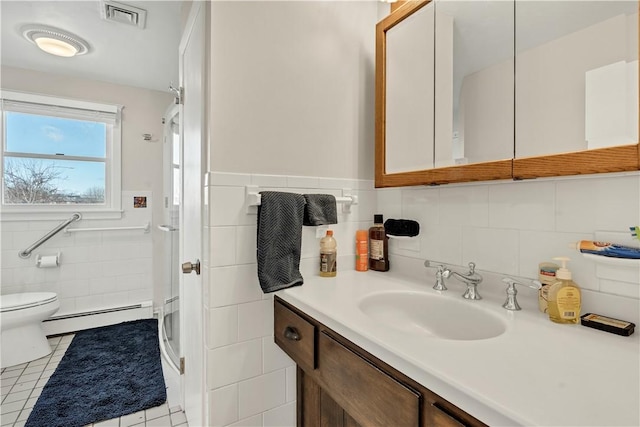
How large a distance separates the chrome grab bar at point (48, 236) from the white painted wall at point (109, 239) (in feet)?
0.15

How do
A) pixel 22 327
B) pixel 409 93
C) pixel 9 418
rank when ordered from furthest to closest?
1. pixel 22 327
2. pixel 9 418
3. pixel 409 93

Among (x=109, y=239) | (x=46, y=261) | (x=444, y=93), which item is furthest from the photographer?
(x=109, y=239)

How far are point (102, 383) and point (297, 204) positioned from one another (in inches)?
71.8

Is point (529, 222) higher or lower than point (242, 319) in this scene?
higher

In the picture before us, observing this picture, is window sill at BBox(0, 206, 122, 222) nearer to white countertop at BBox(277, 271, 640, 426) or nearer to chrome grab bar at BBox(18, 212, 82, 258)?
chrome grab bar at BBox(18, 212, 82, 258)

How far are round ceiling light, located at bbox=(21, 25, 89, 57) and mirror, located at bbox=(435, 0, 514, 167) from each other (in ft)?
7.76

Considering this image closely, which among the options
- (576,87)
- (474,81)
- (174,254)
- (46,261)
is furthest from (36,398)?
(576,87)

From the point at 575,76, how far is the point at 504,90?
17 cm

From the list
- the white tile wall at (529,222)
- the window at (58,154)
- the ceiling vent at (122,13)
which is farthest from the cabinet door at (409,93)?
the window at (58,154)

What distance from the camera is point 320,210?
46.4 inches

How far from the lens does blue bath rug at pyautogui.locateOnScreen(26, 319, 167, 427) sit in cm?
161

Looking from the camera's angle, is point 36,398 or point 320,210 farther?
point 36,398

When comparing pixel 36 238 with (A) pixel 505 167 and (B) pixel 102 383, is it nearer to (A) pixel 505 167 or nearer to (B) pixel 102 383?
(B) pixel 102 383

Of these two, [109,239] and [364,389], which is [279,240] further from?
[109,239]
